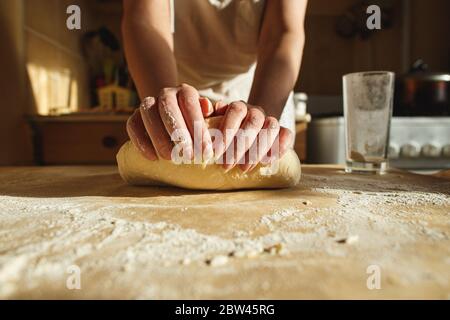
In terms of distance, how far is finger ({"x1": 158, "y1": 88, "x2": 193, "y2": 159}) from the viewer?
0.52m

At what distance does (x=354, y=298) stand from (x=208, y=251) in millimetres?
131

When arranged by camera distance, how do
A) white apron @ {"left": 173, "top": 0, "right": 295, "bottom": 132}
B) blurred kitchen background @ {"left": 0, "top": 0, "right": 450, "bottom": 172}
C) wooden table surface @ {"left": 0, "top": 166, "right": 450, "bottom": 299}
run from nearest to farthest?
wooden table surface @ {"left": 0, "top": 166, "right": 450, "bottom": 299} < white apron @ {"left": 173, "top": 0, "right": 295, "bottom": 132} < blurred kitchen background @ {"left": 0, "top": 0, "right": 450, "bottom": 172}

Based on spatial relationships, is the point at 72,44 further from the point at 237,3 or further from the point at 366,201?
the point at 366,201

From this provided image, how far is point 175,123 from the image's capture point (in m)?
0.52

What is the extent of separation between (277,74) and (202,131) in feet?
1.16

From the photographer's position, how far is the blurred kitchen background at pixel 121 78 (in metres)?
1.53

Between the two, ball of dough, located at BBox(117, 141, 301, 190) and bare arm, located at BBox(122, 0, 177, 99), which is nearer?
ball of dough, located at BBox(117, 141, 301, 190)

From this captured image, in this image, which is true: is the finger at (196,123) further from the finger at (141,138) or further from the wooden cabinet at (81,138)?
the wooden cabinet at (81,138)

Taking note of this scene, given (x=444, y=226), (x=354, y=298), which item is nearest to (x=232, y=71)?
(x=444, y=226)

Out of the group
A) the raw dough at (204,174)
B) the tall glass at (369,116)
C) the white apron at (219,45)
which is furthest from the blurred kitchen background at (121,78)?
the raw dough at (204,174)

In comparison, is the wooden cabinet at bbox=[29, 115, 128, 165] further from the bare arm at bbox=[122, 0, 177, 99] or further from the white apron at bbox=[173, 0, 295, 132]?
the bare arm at bbox=[122, 0, 177, 99]

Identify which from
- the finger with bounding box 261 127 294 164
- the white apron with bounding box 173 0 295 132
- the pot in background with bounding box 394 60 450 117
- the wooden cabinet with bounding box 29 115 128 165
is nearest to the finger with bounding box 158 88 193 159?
the finger with bounding box 261 127 294 164

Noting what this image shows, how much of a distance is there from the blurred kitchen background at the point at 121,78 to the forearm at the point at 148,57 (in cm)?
79

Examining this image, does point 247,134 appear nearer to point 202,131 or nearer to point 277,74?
point 202,131
